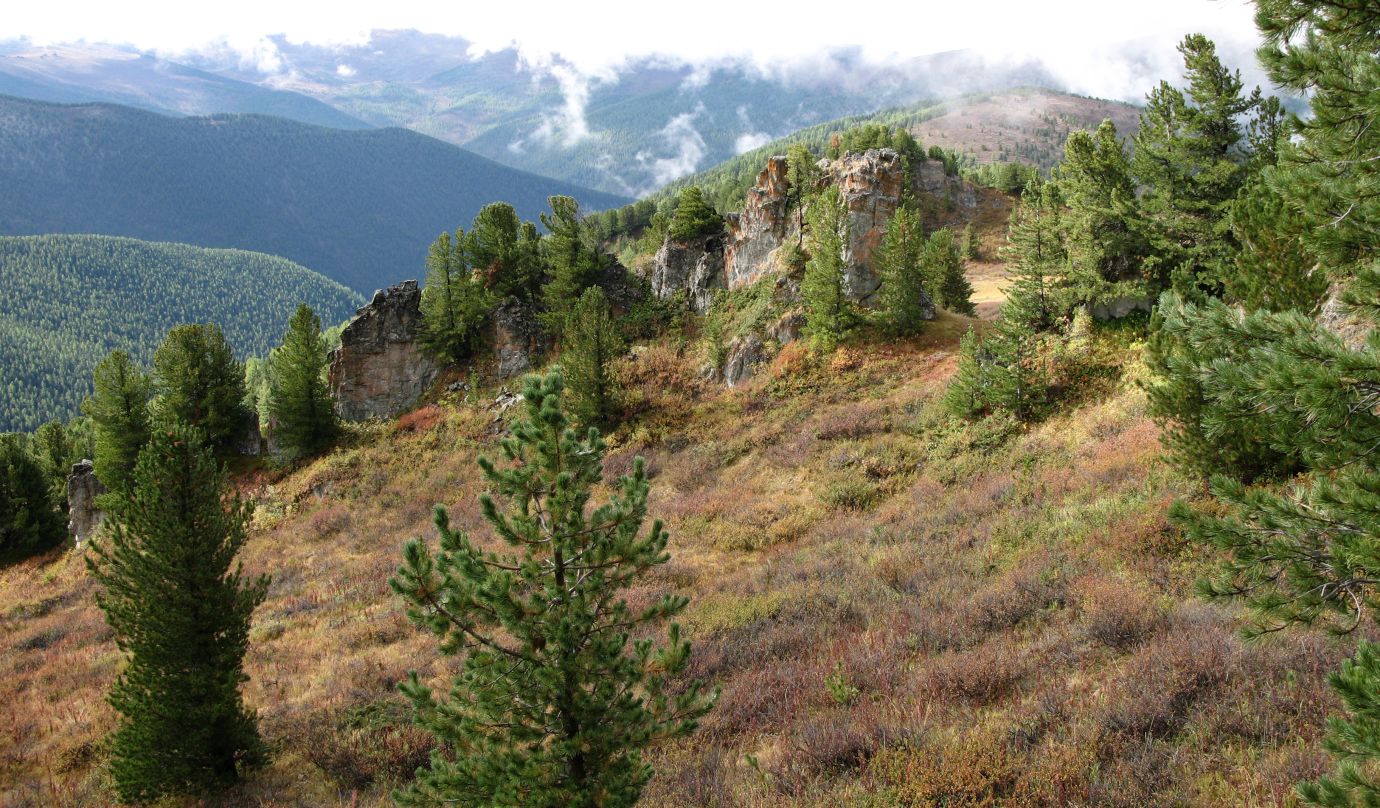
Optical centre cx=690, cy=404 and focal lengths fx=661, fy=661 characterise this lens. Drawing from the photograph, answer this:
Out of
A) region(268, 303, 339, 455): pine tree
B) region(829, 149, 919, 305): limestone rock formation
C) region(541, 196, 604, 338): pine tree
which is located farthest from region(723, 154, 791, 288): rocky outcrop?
region(268, 303, 339, 455): pine tree

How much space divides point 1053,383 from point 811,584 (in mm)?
13566

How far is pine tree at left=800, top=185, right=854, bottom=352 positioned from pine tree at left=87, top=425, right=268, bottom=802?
23554mm

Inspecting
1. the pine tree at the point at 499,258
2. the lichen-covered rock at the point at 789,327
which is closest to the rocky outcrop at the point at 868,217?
the lichen-covered rock at the point at 789,327

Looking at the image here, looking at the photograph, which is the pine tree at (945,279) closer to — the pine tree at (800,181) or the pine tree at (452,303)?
the pine tree at (800,181)

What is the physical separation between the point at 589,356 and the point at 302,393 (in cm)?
1850

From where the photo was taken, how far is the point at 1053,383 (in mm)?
22312

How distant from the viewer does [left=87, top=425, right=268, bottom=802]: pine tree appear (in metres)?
10.1

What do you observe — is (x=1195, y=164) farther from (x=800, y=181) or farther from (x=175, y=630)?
(x=175, y=630)

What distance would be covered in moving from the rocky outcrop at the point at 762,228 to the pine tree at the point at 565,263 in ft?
28.4

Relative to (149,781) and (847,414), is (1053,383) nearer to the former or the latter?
(847,414)

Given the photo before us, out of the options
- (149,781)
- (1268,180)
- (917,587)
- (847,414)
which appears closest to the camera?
(1268,180)

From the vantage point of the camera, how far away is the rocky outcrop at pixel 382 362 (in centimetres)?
4100

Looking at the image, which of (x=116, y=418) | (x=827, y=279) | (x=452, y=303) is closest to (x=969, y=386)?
(x=827, y=279)

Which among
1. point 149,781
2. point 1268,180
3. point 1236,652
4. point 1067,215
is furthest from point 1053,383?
point 149,781
